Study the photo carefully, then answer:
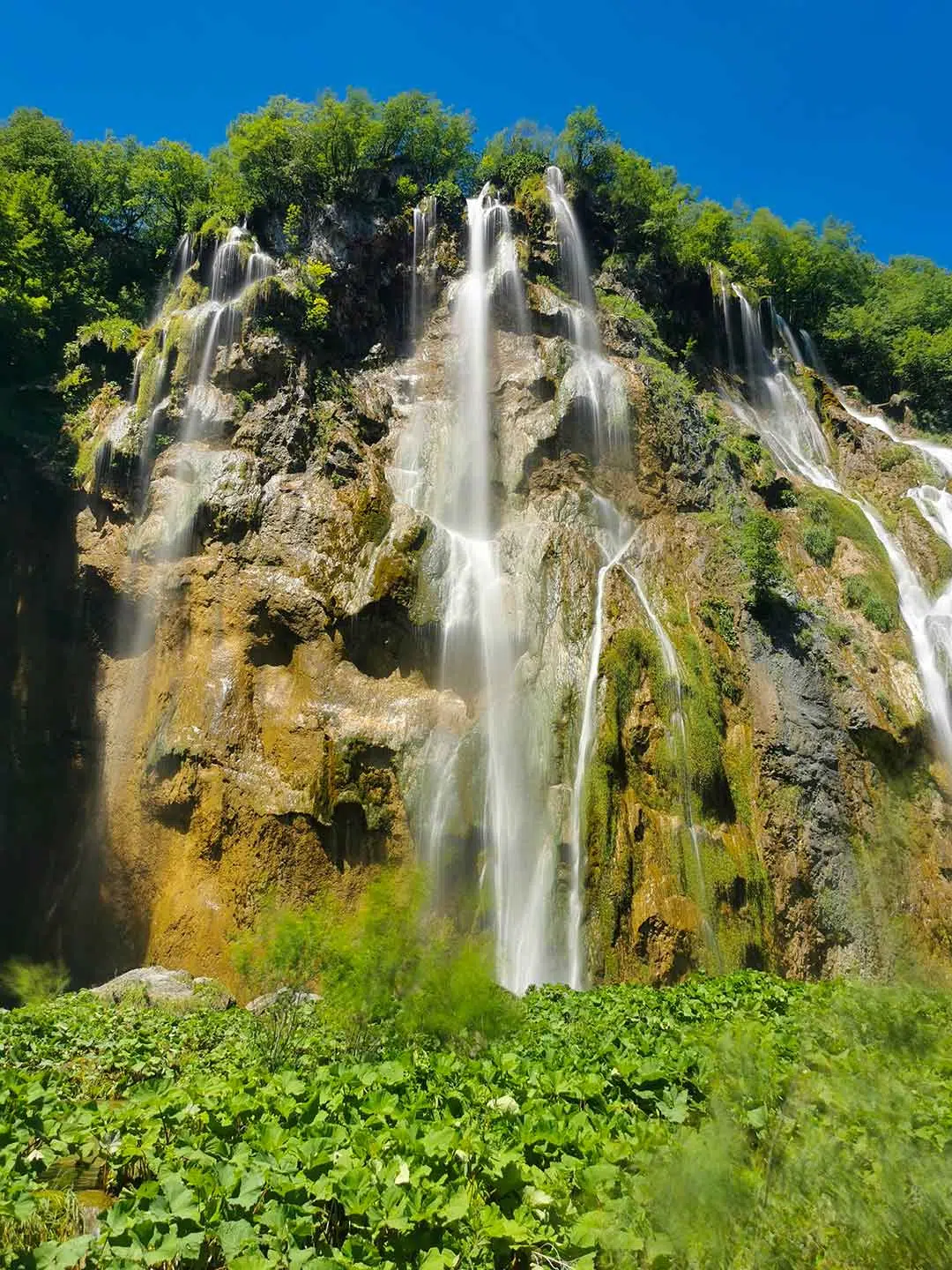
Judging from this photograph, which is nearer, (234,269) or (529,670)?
(529,670)

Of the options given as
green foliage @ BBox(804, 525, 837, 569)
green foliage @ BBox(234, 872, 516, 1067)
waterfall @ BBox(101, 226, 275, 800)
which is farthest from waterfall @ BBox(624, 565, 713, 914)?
waterfall @ BBox(101, 226, 275, 800)

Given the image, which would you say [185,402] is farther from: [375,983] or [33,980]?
[375,983]

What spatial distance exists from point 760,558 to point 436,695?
879 centimetres

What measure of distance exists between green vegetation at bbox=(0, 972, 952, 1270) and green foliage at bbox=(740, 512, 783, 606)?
542 inches

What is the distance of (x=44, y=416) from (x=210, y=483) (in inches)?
287

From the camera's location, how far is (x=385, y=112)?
28.8m

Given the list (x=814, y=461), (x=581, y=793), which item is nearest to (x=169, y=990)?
(x=581, y=793)

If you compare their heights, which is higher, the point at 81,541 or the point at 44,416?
the point at 44,416

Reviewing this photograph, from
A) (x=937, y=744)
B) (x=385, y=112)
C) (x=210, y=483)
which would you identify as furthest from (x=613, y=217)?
(x=937, y=744)

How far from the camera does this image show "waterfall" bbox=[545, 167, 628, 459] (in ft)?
71.6

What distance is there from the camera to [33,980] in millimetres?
14992

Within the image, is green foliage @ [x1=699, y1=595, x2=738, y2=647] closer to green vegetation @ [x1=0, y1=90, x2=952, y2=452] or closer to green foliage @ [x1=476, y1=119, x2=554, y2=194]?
green vegetation @ [x1=0, y1=90, x2=952, y2=452]

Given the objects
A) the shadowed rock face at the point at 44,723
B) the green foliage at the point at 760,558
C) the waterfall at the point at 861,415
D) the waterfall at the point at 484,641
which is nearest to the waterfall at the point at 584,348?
the waterfall at the point at 484,641

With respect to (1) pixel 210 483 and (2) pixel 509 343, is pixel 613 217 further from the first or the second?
(1) pixel 210 483
